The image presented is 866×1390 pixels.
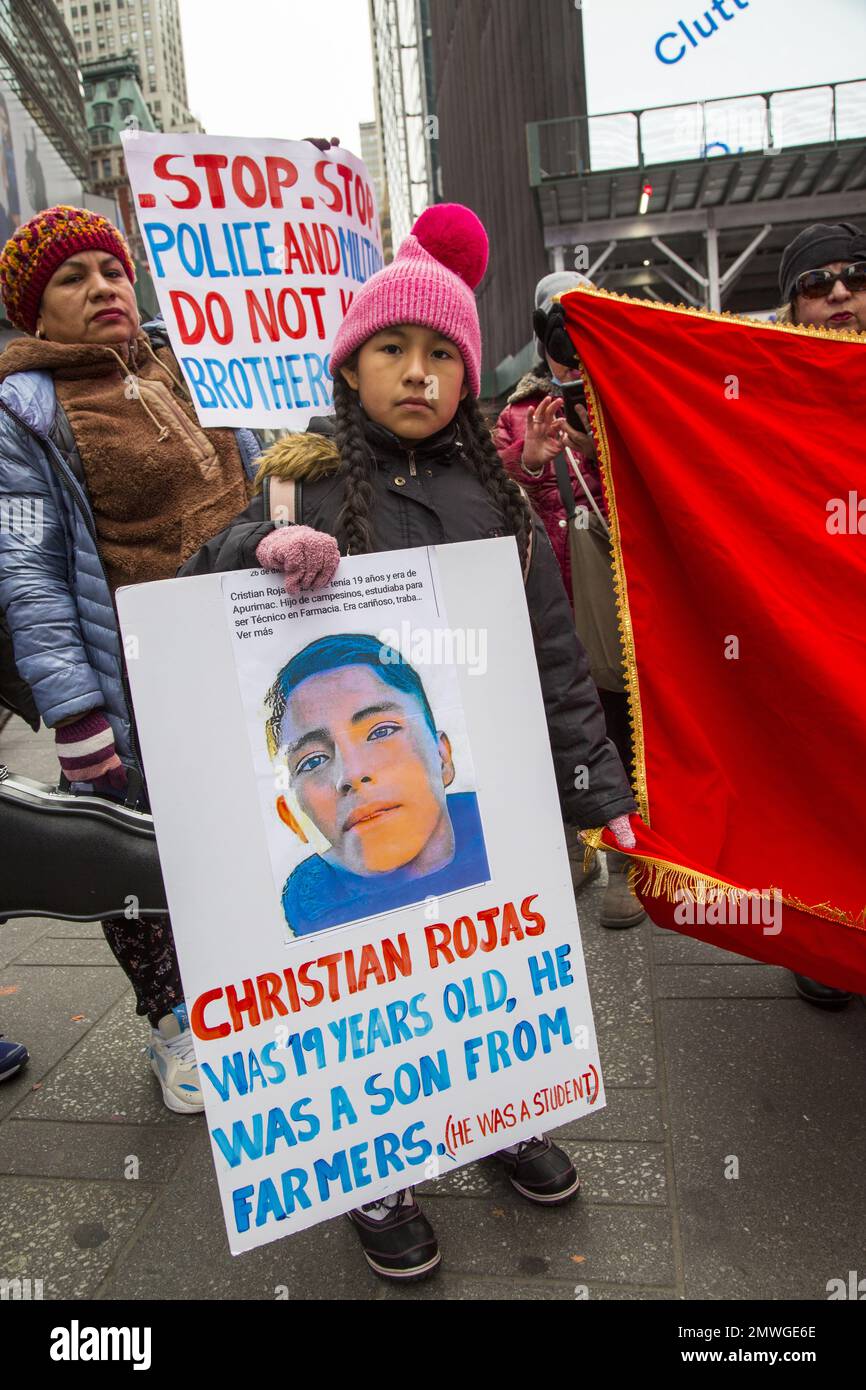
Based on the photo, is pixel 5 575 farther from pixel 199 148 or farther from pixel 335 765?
pixel 199 148

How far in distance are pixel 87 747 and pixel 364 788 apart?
29.3 inches

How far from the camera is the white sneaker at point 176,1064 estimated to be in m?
2.37

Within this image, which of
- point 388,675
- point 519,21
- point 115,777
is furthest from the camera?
point 519,21

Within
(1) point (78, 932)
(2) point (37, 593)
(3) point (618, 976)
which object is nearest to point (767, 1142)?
(3) point (618, 976)

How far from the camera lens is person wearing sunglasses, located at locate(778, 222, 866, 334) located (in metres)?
2.62

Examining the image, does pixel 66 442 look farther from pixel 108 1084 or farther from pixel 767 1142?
pixel 767 1142

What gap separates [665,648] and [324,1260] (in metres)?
1.45

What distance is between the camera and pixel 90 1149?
2.28 m

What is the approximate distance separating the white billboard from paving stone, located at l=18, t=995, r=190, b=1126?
15.5 m

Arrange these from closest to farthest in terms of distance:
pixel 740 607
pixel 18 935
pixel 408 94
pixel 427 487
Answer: pixel 427 487 → pixel 740 607 → pixel 18 935 → pixel 408 94

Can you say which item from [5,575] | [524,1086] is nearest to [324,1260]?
[524,1086]

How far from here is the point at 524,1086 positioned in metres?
1.83

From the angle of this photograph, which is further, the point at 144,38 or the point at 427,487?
the point at 144,38
